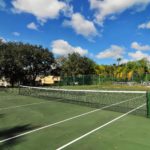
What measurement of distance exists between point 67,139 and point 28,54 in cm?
4882

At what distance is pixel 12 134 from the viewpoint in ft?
29.9

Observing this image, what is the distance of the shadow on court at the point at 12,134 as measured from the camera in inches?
303

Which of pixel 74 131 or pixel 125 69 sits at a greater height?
pixel 125 69

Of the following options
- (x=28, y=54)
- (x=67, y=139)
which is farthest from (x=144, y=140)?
(x=28, y=54)

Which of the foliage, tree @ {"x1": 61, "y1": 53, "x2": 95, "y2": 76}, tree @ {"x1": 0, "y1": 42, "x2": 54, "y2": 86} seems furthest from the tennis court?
the foliage

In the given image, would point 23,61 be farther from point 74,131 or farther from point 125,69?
point 74,131

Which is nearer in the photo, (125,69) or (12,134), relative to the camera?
(12,134)

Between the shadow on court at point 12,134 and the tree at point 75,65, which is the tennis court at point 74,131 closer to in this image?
the shadow on court at point 12,134

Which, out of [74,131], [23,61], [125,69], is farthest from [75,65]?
[74,131]

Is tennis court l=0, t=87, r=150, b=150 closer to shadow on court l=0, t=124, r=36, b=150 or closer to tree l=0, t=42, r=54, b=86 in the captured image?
shadow on court l=0, t=124, r=36, b=150

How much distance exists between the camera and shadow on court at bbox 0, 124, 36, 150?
7.71 meters

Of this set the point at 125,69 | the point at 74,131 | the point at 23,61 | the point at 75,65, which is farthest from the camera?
the point at 125,69

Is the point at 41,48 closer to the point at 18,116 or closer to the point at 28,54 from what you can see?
the point at 28,54

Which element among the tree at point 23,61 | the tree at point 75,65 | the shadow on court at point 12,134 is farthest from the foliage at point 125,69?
the shadow on court at point 12,134
